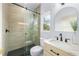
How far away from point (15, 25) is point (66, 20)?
81 centimetres

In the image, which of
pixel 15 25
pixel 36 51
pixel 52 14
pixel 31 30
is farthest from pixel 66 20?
pixel 15 25

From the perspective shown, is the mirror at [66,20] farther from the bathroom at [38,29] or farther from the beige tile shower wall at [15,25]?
the beige tile shower wall at [15,25]

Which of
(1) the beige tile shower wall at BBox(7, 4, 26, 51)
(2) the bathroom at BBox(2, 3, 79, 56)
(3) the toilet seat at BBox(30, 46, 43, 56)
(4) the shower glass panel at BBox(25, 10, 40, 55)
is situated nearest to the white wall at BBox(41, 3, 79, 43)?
(2) the bathroom at BBox(2, 3, 79, 56)

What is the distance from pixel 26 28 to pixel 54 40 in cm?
49

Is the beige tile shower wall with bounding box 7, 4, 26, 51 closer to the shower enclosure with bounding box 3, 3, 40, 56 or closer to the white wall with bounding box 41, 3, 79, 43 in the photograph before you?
the shower enclosure with bounding box 3, 3, 40, 56

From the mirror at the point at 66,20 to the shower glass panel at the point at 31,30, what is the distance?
0.34 metres

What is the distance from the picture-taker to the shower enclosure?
4.95ft

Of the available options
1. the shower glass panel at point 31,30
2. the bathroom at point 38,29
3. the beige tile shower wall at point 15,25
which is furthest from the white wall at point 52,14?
the beige tile shower wall at point 15,25

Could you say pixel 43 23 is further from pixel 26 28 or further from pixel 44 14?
pixel 26 28

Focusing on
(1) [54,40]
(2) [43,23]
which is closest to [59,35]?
(1) [54,40]

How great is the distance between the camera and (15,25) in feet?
5.00

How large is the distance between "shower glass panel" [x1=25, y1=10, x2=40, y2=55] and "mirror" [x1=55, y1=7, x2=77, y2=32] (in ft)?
1.10

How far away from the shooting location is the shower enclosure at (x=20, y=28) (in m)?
1.51

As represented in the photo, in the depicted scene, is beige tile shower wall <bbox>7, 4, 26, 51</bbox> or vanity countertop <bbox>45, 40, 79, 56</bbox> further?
beige tile shower wall <bbox>7, 4, 26, 51</bbox>
